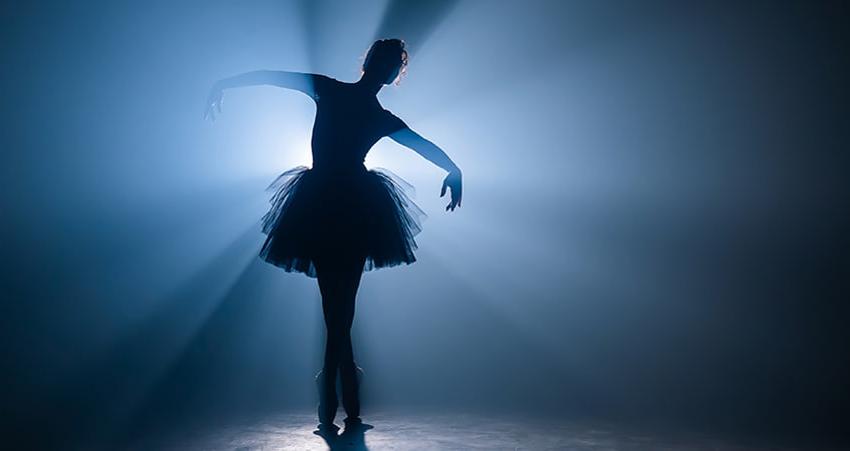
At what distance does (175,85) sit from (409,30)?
5.26 feet

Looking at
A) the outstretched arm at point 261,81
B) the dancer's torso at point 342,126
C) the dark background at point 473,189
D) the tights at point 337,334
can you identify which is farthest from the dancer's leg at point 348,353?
the dark background at point 473,189

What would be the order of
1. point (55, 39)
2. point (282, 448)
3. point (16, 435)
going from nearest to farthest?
point (282, 448) → point (16, 435) → point (55, 39)

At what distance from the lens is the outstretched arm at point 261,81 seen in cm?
152

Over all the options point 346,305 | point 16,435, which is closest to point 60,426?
point 16,435

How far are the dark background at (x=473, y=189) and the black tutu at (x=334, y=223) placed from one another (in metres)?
1.06

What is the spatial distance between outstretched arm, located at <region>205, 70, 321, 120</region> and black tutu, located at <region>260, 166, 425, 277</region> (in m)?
0.27

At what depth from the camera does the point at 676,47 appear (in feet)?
11.9

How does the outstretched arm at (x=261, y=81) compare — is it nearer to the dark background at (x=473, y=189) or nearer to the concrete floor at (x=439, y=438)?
the concrete floor at (x=439, y=438)

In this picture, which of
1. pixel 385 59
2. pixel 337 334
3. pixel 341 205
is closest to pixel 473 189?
pixel 385 59

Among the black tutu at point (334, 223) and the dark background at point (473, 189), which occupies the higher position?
the dark background at point (473, 189)

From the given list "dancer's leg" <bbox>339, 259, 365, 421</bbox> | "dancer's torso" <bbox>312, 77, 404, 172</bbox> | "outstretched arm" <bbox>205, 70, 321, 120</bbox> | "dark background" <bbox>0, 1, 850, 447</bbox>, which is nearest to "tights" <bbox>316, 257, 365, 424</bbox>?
"dancer's leg" <bbox>339, 259, 365, 421</bbox>

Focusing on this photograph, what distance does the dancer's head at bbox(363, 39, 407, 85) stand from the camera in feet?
5.50

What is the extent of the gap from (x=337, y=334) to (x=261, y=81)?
2.55ft

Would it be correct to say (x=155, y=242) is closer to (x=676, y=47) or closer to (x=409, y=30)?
(x=409, y=30)
